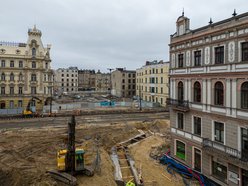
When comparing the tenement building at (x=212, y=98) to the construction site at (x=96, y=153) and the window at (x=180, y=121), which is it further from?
the construction site at (x=96, y=153)

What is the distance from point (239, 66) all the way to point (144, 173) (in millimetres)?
12299

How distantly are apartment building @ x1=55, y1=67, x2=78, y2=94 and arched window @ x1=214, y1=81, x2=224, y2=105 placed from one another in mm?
118229

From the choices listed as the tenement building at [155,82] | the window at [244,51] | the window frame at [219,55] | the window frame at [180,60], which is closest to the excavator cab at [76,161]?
the window frame at [180,60]

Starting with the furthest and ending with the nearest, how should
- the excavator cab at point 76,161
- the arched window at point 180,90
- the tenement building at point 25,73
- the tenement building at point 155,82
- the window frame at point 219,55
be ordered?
the tenement building at point 155,82, the tenement building at point 25,73, the arched window at point 180,90, the excavator cab at point 76,161, the window frame at point 219,55

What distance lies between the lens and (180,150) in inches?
805

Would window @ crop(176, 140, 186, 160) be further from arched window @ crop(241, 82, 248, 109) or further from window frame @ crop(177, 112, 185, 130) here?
arched window @ crop(241, 82, 248, 109)

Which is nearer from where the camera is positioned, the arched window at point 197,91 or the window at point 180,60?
the arched window at point 197,91

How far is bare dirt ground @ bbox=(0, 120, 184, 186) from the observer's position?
55.3 feet

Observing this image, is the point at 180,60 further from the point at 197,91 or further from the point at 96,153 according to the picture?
the point at 96,153

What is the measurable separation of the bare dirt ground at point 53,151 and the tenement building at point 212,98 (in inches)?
150

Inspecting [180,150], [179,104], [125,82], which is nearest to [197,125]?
[179,104]

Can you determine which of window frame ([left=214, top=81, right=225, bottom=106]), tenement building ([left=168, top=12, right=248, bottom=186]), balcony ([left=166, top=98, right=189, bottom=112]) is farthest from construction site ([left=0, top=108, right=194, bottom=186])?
window frame ([left=214, top=81, right=225, bottom=106])

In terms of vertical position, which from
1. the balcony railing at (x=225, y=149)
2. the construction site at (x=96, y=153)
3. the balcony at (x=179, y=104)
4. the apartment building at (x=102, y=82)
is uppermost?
the apartment building at (x=102, y=82)

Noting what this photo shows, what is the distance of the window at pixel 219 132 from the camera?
15.8 meters
